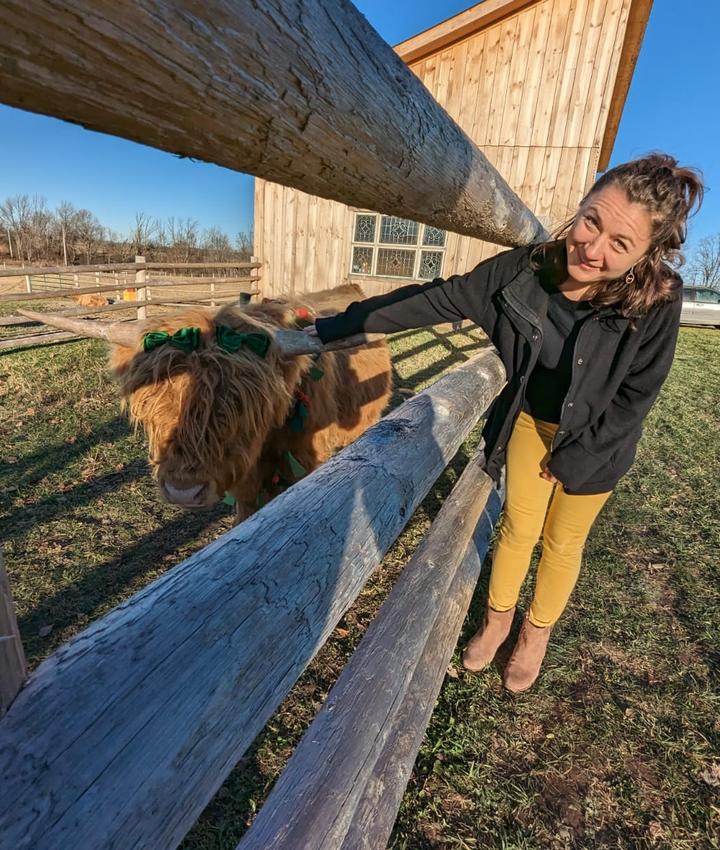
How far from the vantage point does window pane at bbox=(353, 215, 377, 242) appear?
11.1m

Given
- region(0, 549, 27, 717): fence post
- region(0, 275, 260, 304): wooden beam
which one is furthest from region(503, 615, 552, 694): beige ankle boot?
region(0, 275, 260, 304): wooden beam

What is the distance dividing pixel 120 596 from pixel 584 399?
310cm

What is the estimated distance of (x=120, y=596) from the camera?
123 inches

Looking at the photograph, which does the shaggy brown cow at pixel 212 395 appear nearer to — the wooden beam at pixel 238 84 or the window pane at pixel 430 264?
the wooden beam at pixel 238 84

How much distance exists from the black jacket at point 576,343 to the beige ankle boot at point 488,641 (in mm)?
915

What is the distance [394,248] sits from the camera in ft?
36.6

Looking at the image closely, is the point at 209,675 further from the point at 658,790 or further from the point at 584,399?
the point at 658,790

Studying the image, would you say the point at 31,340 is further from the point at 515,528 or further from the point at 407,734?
the point at 407,734

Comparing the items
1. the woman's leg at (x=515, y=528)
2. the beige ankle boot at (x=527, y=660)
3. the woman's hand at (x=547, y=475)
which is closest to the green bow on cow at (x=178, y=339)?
the woman's leg at (x=515, y=528)

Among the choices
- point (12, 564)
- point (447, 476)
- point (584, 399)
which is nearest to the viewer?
point (584, 399)

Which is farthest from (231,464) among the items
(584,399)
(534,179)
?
(534,179)

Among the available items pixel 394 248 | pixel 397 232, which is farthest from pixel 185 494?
pixel 397 232

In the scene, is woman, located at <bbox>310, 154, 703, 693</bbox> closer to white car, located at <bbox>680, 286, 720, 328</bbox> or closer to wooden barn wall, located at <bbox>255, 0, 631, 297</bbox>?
wooden barn wall, located at <bbox>255, 0, 631, 297</bbox>

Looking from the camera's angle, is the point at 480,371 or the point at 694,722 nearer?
the point at 694,722
